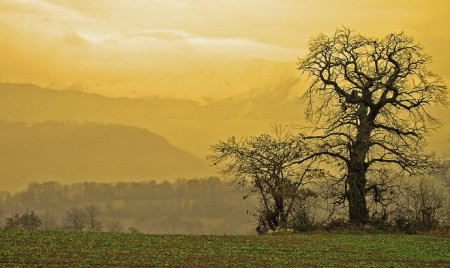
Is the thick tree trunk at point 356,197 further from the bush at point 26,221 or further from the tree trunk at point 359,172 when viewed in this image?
the bush at point 26,221

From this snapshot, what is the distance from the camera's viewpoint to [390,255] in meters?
28.9

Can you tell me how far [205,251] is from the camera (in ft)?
92.0

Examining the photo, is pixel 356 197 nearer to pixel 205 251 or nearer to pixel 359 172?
pixel 359 172

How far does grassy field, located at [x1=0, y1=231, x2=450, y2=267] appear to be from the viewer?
2438cm

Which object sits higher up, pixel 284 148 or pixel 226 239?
pixel 284 148

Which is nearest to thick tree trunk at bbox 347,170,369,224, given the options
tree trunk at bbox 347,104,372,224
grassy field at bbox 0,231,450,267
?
tree trunk at bbox 347,104,372,224

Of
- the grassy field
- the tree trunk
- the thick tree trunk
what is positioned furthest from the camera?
the tree trunk

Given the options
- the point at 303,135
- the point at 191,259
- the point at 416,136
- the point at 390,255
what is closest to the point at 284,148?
the point at 303,135

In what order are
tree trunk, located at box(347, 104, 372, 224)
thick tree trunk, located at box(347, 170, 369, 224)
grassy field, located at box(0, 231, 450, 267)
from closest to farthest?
grassy field, located at box(0, 231, 450, 267) < thick tree trunk, located at box(347, 170, 369, 224) < tree trunk, located at box(347, 104, 372, 224)

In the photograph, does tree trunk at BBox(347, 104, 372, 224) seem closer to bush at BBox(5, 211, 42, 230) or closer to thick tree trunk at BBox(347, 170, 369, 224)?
thick tree trunk at BBox(347, 170, 369, 224)

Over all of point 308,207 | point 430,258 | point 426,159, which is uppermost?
point 426,159

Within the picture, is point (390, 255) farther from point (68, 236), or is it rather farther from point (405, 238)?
point (68, 236)

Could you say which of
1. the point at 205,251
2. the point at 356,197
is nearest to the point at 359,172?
the point at 356,197

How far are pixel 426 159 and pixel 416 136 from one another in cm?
217
